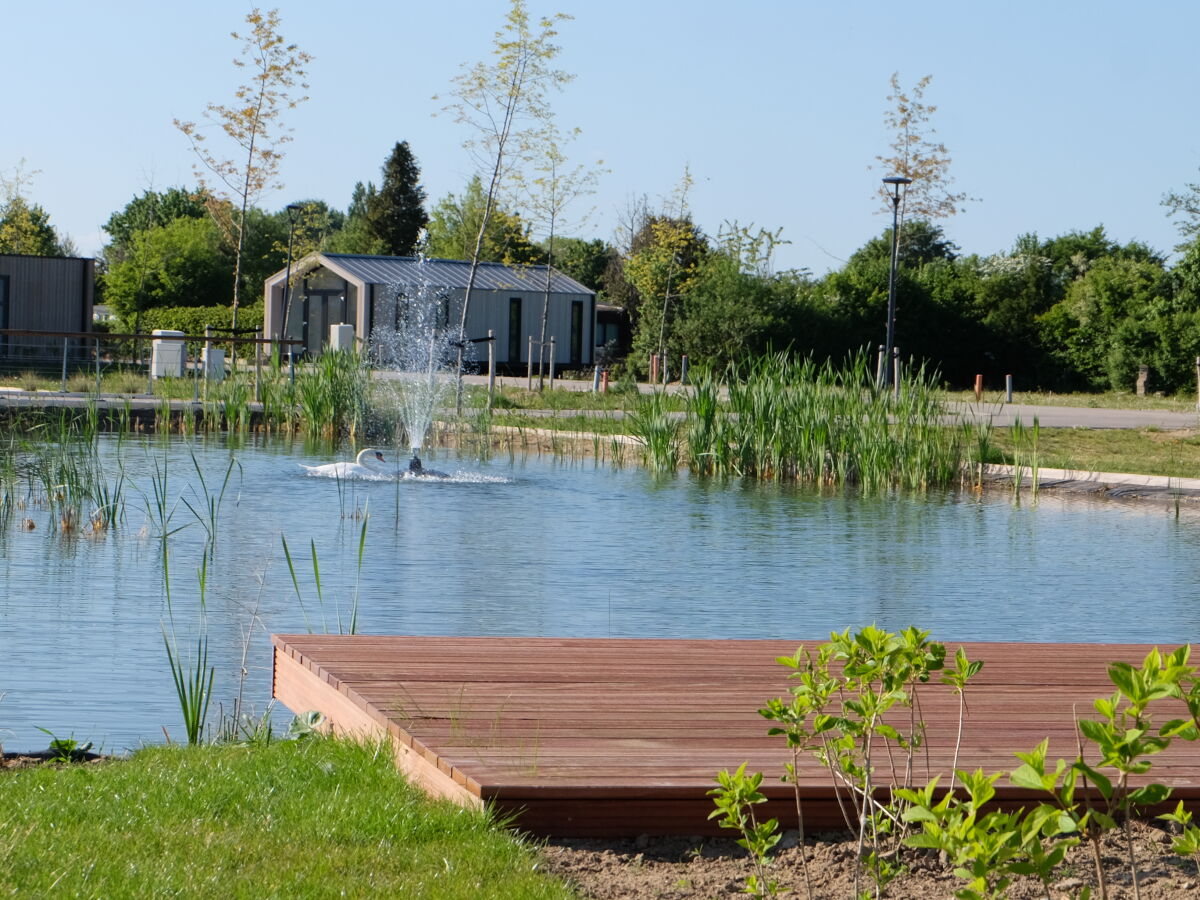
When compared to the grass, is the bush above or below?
above

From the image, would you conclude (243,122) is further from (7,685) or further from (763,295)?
(7,685)

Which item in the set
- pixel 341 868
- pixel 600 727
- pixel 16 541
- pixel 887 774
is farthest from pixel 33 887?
pixel 16 541

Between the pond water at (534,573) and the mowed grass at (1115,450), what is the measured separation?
1.84 meters

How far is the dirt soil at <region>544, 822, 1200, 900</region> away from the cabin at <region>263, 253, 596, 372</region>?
34.0 metres

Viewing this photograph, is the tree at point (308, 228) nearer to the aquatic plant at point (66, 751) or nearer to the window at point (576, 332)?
the window at point (576, 332)

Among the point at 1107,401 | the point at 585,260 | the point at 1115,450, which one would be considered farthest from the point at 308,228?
the point at 1115,450

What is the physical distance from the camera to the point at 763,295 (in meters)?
34.3

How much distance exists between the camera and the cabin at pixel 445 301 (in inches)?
1500

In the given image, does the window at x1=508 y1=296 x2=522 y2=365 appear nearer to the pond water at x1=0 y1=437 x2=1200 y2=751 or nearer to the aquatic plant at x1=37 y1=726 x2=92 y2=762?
the pond water at x1=0 y1=437 x2=1200 y2=751

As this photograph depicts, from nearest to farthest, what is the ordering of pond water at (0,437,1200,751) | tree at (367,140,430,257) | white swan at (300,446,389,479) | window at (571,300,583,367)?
pond water at (0,437,1200,751)
white swan at (300,446,389,479)
window at (571,300,583,367)
tree at (367,140,430,257)

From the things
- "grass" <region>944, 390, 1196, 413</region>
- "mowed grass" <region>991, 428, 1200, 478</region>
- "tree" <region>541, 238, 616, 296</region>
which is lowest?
"mowed grass" <region>991, 428, 1200, 478</region>

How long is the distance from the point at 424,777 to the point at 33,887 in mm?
1037

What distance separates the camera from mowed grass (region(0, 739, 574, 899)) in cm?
302

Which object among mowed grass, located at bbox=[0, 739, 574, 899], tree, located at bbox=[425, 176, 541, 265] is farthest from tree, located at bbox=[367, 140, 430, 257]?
mowed grass, located at bbox=[0, 739, 574, 899]
